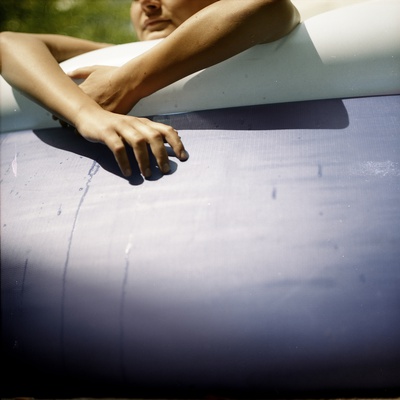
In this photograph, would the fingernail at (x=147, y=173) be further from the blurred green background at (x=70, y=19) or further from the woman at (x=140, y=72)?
the blurred green background at (x=70, y=19)

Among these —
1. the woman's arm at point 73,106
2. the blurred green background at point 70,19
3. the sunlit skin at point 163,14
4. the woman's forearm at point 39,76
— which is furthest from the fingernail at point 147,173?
the blurred green background at point 70,19

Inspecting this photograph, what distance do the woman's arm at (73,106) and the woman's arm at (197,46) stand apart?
0.17ft

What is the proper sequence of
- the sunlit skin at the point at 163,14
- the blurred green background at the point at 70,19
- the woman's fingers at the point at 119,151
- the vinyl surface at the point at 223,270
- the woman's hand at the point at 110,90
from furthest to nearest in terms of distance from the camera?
the blurred green background at the point at 70,19 < the sunlit skin at the point at 163,14 < the woman's hand at the point at 110,90 < the woman's fingers at the point at 119,151 < the vinyl surface at the point at 223,270

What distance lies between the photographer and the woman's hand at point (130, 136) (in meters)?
0.82

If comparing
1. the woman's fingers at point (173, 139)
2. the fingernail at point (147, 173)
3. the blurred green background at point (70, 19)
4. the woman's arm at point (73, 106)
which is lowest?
the blurred green background at point (70, 19)

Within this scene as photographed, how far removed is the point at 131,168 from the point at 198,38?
23 centimetres

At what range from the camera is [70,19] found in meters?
2.63

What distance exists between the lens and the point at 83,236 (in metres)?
0.79

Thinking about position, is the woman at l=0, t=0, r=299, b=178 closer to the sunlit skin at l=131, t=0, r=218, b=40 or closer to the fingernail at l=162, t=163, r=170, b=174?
the fingernail at l=162, t=163, r=170, b=174

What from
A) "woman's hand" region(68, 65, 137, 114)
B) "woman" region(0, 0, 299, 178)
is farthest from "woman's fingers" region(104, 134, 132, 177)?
"woman's hand" region(68, 65, 137, 114)

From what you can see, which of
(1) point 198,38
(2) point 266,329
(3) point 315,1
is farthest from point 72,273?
(3) point 315,1

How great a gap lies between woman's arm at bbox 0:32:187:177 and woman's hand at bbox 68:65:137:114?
2 centimetres

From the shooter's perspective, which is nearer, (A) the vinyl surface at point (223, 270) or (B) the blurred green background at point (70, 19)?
(A) the vinyl surface at point (223, 270)

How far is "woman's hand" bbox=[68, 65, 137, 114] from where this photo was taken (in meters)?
0.92
